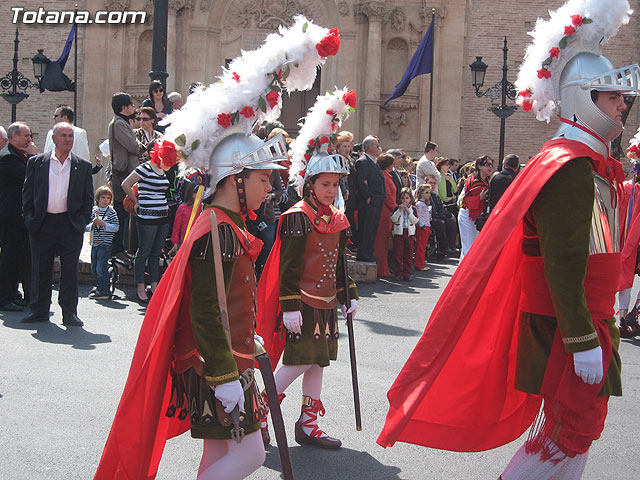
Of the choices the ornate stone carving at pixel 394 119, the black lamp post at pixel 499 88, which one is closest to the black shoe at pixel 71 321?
the black lamp post at pixel 499 88

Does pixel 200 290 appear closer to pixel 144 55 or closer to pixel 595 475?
pixel 595 475

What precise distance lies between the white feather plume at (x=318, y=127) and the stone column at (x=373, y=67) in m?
19.7

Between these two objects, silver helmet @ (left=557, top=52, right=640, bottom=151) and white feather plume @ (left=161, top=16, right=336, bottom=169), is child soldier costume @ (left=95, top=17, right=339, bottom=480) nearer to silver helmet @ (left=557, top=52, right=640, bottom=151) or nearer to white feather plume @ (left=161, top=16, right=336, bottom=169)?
white feather plume @ (left=161, top=16, right=336, bottom=169)

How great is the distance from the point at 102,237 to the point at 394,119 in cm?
1697

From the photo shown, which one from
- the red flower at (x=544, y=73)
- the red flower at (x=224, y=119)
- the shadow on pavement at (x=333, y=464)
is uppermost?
the red flower at (x=544, y=73)

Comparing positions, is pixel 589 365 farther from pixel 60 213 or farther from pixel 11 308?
pixel 11 308

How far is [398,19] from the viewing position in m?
26.0

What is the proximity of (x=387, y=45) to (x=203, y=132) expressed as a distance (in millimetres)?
23335

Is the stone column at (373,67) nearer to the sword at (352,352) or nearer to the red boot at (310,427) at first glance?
the sword at (352,352)

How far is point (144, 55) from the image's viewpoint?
26750 millimetres

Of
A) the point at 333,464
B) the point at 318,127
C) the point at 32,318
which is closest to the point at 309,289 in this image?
the point at 333,464

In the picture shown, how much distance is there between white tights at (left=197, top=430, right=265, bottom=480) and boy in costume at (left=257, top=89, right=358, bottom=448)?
→ 1611mm

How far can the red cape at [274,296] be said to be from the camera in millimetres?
5574

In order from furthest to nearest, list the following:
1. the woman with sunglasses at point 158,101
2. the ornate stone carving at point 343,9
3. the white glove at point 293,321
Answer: the ornate stone carving at point 343,9, the woman with sunglasses at point 158,101, the white glove at point 293,321
